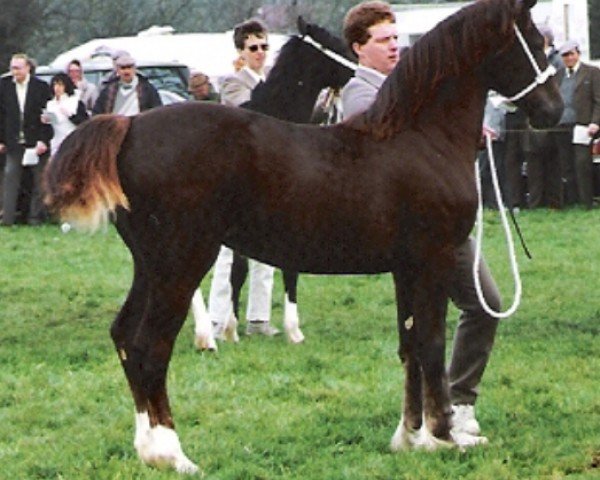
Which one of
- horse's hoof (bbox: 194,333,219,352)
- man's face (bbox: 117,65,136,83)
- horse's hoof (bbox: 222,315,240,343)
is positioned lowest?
horse's hoof (bbox: 222,315,240,343)

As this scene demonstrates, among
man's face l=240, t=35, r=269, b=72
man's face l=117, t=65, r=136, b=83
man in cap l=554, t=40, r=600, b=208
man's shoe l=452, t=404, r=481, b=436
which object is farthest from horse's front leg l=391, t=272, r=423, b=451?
man in cap l=554, t=40, r=600, b=208

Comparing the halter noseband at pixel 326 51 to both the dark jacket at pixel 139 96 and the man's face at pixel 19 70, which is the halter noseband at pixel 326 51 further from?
the man's face at pixel 19 70

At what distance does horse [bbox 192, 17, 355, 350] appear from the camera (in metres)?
11.1

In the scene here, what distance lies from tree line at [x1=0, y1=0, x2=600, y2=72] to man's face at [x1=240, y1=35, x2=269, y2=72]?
101ft

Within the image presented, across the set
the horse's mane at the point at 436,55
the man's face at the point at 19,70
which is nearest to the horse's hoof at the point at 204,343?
the horse's mane at the point at 436,55

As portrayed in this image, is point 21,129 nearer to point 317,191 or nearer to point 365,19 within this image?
point 365,19

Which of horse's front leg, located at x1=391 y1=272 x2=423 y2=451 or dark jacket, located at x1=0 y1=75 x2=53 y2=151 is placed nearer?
horse's front leg, located at x1=391 y1=272 x2=423 y2=451

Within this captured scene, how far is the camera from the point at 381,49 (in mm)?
7855

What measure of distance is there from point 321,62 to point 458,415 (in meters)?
3.89

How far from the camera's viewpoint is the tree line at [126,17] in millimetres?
43312

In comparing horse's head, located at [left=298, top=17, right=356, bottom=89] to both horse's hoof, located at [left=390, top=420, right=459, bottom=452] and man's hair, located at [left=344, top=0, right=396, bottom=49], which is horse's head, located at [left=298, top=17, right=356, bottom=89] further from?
horse's hoof, located at [left=390, top=420, right=459, bottom=452]

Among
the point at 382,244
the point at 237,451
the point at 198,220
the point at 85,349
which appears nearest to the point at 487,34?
the point at 382,244

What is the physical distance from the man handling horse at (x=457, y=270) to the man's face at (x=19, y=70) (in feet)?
45.9

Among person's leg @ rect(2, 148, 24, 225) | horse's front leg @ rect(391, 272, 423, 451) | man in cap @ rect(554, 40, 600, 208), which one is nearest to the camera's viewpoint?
horse's front leg @ rect(391, 272, 423, 451)
